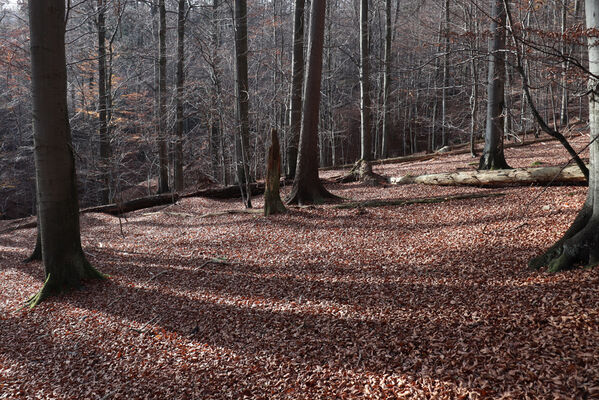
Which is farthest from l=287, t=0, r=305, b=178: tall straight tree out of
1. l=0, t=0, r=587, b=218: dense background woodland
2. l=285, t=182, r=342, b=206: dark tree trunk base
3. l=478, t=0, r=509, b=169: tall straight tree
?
l=478, t=0, r=509, b=169: tall straight tree

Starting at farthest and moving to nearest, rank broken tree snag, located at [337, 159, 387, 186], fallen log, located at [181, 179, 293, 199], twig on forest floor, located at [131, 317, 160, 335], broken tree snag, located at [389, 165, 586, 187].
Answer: fallen log, located at [181, 179, 293, 199]
broken tree snag, located at [337, 159, 387, 186]
broken tree snag, located at [389, 165, 586, 187]
twig on forest floor, located at [131, 317, 160, 335]

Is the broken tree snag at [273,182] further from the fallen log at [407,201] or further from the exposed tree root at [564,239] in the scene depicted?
the exposed tree root at [564,239]

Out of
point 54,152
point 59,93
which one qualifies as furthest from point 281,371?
point 59,93

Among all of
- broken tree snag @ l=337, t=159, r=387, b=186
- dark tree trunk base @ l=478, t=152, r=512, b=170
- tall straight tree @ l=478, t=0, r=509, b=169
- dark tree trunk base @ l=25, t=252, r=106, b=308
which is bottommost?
dark tree trunk base @ l=25, t=252, r=106, b=308

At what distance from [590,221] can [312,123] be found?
23.2ft

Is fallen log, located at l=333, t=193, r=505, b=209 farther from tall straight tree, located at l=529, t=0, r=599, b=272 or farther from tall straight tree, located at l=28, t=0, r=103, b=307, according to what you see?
tall straight tree, located at l=28, t=0, r=103, b=307

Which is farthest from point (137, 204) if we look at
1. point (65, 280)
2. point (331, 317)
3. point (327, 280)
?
point (331, 317)

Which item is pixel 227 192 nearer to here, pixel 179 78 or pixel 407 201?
pixel 179 78

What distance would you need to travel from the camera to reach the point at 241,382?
3.67 meters

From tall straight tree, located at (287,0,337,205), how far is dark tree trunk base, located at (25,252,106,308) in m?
5.44

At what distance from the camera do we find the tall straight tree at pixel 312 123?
33.9 feet

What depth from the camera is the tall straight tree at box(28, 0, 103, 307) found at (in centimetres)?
599

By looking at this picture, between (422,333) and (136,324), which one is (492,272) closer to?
(422,333)

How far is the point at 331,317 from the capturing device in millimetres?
4621
